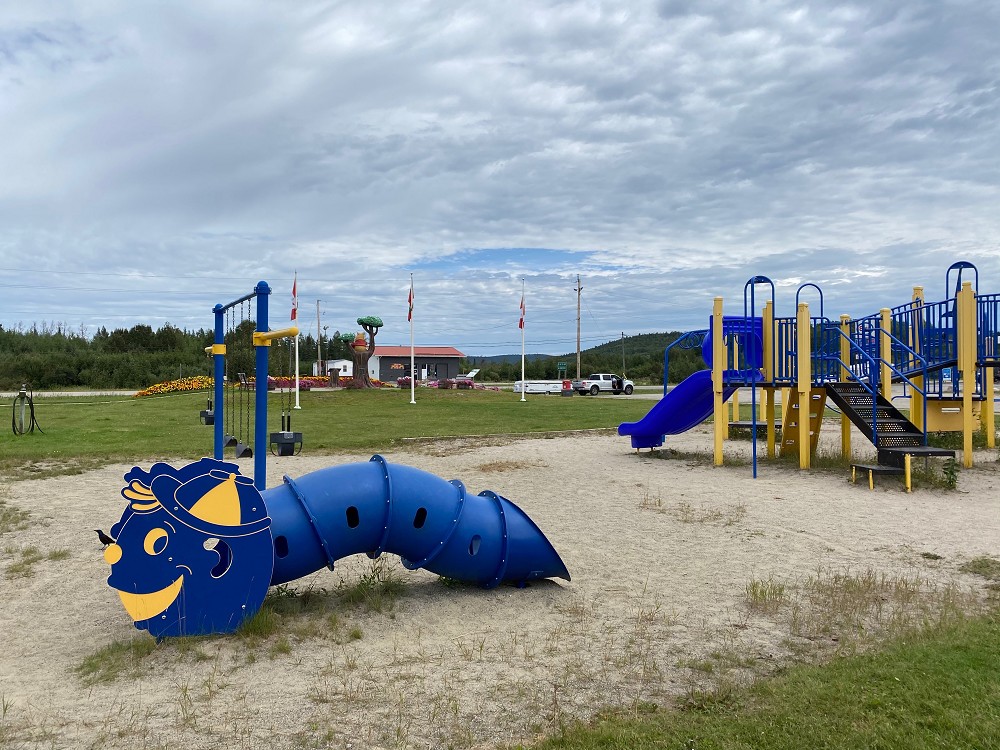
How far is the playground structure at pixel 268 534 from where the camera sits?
498 cm

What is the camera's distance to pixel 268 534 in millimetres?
5270

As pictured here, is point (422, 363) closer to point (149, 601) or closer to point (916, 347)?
point (916, 347)

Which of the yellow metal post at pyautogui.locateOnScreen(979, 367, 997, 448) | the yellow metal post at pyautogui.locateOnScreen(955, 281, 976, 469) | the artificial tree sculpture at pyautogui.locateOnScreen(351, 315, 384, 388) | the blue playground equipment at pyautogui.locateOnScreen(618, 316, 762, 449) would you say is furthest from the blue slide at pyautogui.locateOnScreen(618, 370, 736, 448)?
the artificial tree sculpture at pyautogui.locateOnScreen(351, 315, 384, 388)

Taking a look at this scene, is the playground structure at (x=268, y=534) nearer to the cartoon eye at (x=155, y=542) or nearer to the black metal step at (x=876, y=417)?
the cartoon eye at (x=155, y=542)

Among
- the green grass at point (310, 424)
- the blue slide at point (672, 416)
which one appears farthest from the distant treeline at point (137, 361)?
the blue slide at point (672, 416)

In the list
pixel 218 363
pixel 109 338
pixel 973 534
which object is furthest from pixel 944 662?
pixel 109 338

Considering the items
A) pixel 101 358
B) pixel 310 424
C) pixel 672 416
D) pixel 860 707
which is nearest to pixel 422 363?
pixel 101 358

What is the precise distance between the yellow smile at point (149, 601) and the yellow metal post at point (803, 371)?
36.0 ft

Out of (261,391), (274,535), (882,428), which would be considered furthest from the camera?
(882,428)

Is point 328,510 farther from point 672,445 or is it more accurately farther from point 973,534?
point 672,445

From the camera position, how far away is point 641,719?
388 cm

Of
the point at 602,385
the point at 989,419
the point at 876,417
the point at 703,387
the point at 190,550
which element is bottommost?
the point at 190,550

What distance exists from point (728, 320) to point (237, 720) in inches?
490

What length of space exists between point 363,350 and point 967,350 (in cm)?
3386
